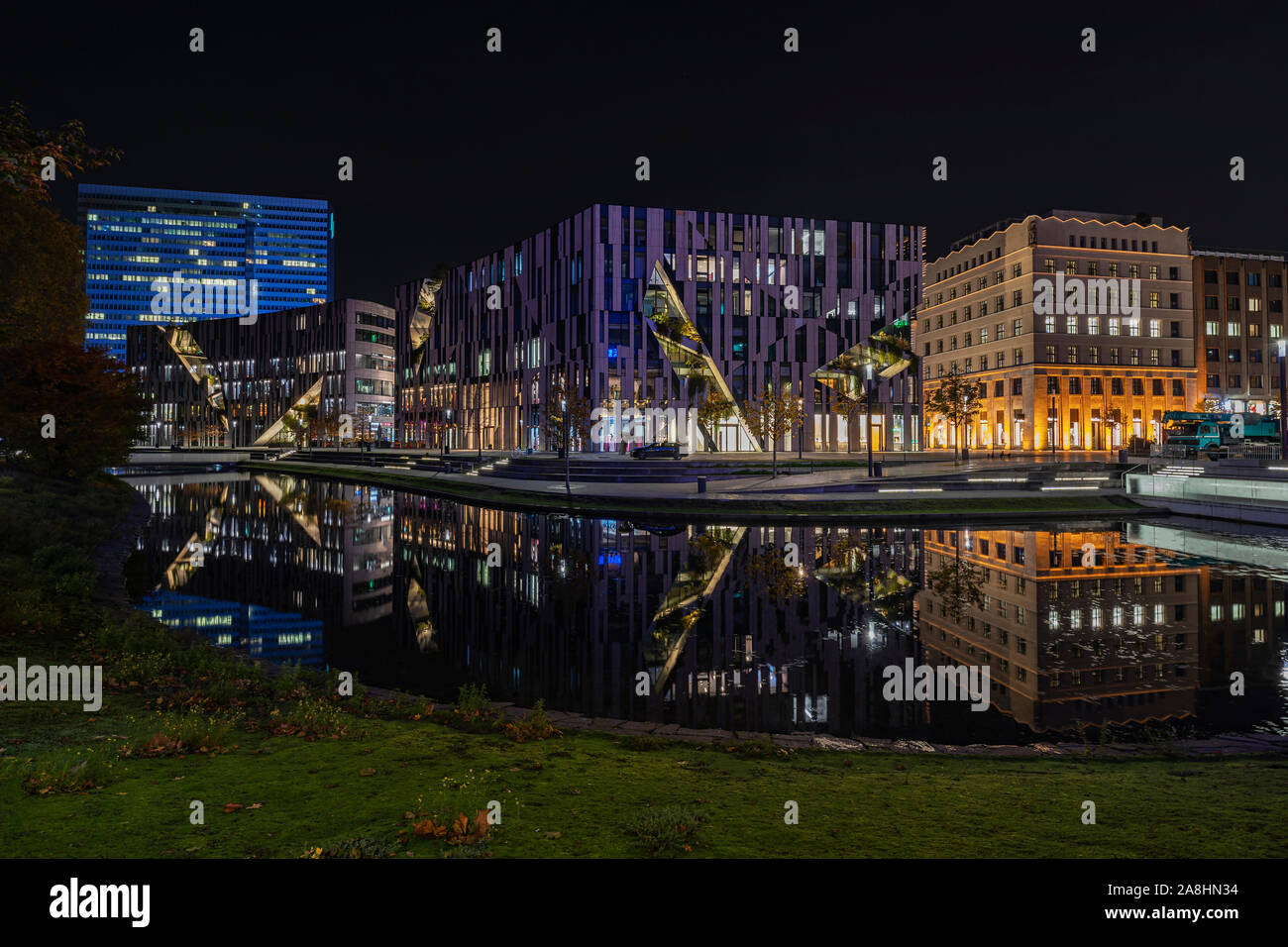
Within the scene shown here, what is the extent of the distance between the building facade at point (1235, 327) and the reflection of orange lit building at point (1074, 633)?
343 ft

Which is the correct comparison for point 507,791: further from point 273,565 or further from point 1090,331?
point 1090,331

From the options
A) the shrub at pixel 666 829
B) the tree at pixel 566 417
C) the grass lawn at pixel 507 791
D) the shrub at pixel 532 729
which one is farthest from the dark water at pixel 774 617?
Answer: the tree at pixel 566 417

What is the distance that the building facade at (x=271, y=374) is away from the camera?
13838 centimetres

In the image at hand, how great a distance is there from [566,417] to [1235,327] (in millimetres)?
103431

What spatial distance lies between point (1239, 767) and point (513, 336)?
95.7 metres

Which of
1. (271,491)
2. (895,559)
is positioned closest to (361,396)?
(271,491)

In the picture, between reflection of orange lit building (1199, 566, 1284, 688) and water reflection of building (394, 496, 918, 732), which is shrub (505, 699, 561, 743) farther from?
reflection of orange lit building (1199, 566, 1284, 688)

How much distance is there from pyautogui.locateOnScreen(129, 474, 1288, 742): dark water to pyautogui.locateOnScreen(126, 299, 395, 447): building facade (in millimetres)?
109765

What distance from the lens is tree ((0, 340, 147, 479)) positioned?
36844mm

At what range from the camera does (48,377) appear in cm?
3750

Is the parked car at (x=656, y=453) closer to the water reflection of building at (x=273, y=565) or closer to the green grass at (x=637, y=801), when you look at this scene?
the water reflection of building at (x=273, y=565)

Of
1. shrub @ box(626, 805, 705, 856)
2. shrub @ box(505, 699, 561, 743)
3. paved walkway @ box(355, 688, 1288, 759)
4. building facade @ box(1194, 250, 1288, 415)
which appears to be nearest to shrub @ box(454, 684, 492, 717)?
paved walkway @ box(355, 688, 1288, 759)

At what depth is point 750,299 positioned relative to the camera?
84.8 meters

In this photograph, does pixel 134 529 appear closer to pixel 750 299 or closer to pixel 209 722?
pixel 209 722
